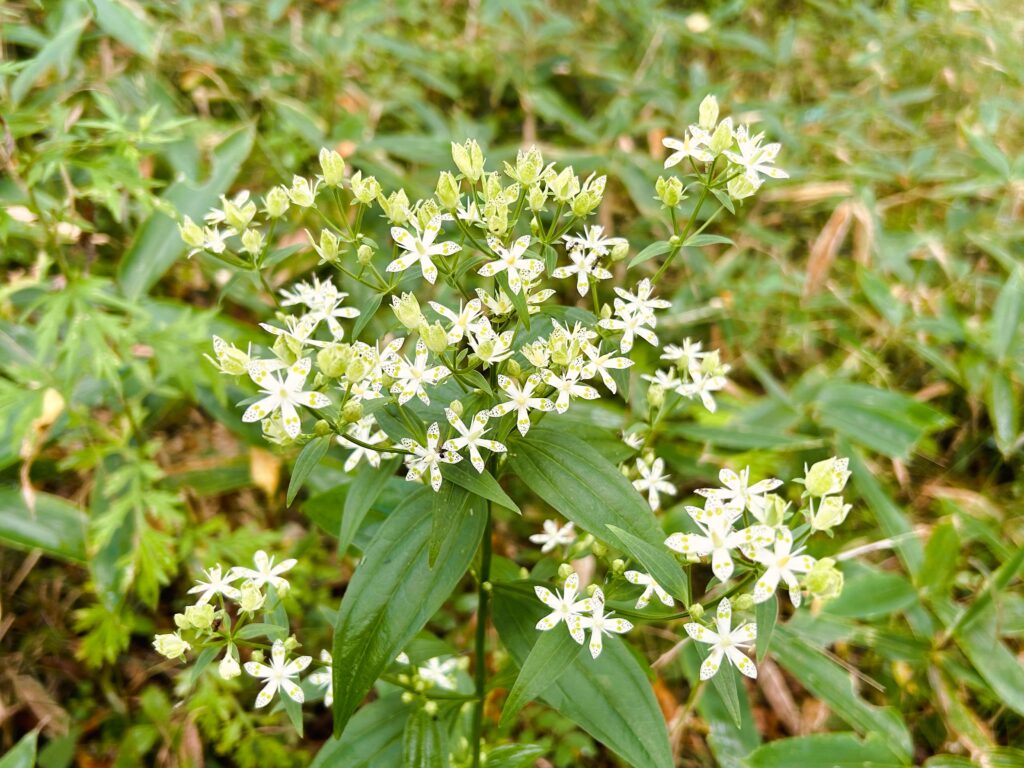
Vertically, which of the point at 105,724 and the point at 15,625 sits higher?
the point at 15,625

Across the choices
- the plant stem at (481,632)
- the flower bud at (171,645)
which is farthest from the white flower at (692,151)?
the flower bud at (171,645)

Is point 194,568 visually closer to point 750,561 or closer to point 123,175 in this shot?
point 123,175

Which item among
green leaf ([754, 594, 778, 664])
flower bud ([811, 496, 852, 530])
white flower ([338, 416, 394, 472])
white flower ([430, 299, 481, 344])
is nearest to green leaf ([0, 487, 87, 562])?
white flower ([338, 416, 394, 472])

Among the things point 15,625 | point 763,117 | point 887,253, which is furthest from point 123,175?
point 887,253

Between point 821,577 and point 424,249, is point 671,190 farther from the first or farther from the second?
point 821,577

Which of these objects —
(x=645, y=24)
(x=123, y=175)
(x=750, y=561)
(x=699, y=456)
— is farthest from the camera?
(x=645, y=24)

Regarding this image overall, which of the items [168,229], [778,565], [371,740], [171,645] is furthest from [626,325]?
[168,229]

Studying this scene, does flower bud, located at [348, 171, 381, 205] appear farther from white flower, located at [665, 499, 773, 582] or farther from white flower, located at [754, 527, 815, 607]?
white flower, located at [754, 527, 815, 607]

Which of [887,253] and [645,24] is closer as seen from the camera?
[887,253]
